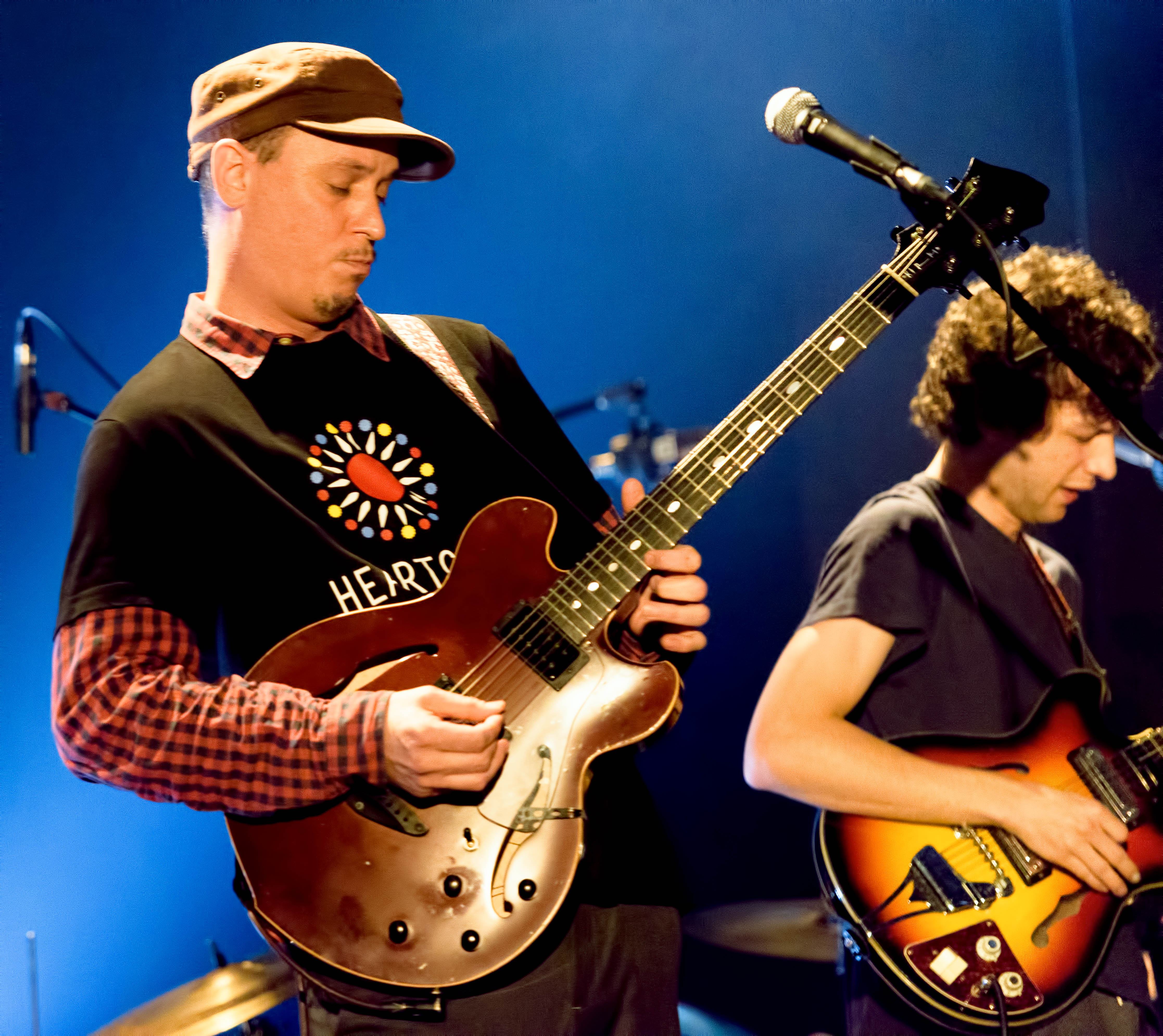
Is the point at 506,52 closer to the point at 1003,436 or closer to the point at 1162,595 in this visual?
the point at 1003,436

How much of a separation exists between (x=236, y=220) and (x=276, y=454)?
1.49 ft

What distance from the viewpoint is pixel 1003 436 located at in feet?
8.28

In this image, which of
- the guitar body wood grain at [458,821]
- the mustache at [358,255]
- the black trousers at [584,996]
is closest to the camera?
the guitar body wood grain at [458,821]

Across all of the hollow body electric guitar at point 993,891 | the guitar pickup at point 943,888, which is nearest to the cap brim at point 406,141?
the hollow body electric guitar at point 993,891

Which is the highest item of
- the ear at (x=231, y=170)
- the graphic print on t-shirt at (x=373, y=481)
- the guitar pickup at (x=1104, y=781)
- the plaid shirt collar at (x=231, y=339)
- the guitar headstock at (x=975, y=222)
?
the ear at (x=231, y=170)

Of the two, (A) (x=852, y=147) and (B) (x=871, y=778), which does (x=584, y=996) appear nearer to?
(B) (x=871, y=778)

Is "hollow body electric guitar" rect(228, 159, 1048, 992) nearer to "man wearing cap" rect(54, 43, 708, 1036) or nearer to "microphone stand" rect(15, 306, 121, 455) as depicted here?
"man wearing cap" rect(54, 43, 708, 1036)

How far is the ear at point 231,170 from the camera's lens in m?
1.65

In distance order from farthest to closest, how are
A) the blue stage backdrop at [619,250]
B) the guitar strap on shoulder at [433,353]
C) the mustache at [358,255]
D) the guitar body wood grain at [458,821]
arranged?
1. the blue stage backdrop at [619,250]
2. the guitar strap on shoulder at [433,353]
3. the mustache at [358,255]
4. the guitar body wood grain at [458,821]

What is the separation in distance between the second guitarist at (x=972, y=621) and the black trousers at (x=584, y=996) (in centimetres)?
60

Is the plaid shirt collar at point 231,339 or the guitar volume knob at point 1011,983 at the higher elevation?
the plaid shirt collar at point 231,339

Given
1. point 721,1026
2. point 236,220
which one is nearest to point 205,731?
point 236,220

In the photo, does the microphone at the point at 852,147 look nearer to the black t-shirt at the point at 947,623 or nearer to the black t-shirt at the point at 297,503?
the black t-shirt at the point at 297,503

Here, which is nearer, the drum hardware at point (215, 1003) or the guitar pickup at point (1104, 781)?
the guitar pickup at point (1104, 781)
